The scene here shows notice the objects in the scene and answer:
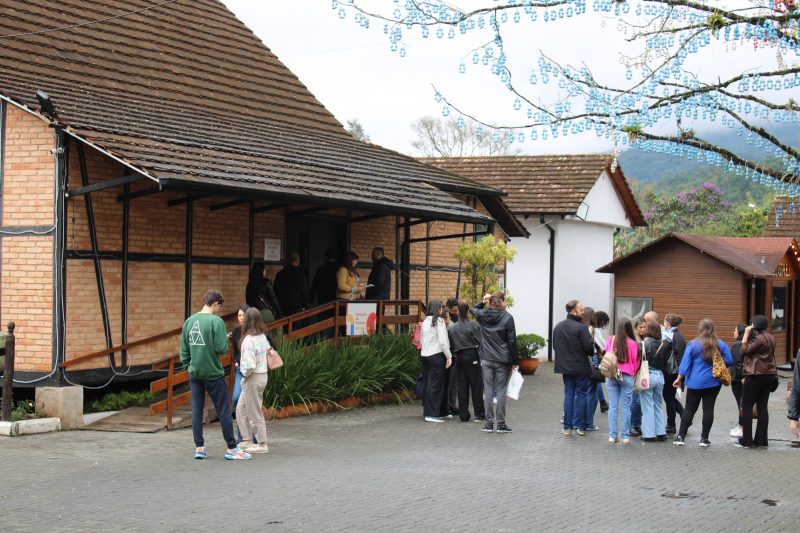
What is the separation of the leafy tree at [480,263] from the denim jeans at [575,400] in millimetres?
7939

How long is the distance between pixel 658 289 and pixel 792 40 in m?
20.5

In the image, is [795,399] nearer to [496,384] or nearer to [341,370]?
[496,384]

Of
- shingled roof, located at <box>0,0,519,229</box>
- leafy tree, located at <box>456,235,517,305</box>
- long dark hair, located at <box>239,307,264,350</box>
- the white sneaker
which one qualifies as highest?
shingled roof, located at <box>0,0,519,229</box>

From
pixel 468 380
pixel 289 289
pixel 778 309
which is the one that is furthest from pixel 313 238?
pixel 778 309

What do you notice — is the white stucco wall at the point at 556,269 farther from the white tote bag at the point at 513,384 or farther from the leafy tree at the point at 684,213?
the leafy tree at the point at 684,213

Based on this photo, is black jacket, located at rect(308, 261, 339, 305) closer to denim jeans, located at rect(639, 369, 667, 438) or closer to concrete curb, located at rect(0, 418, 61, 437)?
concrete curb, located at rect(0, 418, 61, 437)

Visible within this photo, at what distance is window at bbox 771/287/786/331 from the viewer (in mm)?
28984

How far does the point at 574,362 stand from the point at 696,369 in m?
1.61

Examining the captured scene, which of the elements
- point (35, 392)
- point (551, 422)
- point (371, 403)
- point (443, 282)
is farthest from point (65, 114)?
point (443, 282)

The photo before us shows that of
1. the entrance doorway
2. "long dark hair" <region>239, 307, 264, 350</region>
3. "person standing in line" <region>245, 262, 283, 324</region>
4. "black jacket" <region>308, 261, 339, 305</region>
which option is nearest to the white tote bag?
"long dark hair" <region>239, 307, 264, 350</region>

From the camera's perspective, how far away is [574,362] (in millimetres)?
14391

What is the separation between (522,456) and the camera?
41.7ft

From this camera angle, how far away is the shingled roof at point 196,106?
1467 centimetres

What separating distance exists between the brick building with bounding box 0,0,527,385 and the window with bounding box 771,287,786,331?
11358 mm
